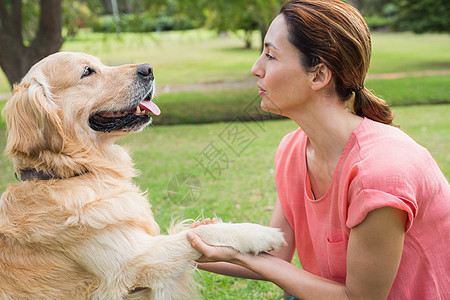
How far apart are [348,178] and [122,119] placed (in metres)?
1.62

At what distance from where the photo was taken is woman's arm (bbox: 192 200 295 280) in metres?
2.88

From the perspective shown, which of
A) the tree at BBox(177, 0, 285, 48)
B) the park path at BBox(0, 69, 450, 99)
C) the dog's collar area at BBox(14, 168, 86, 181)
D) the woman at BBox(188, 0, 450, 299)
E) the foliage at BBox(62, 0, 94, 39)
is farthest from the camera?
the park path at BBox(0, 69, 450, 99)

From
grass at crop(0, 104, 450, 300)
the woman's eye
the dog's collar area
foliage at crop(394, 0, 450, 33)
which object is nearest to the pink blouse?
the woman's eye

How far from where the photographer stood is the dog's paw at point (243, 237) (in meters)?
2.42

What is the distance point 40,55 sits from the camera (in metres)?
10.9

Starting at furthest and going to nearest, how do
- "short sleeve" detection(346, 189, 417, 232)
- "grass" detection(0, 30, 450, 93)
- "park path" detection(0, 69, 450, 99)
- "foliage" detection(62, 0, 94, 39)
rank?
"grass" detection(0, 30, 450, 93), "park path" detection(0, 69, 450, 99), "foliage" detection(62, 0, 94, 39), "short sleeve" detection(346, 189, 417, 232)

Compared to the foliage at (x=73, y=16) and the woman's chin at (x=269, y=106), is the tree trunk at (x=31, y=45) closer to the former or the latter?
the foliage at (x=73, y=16)

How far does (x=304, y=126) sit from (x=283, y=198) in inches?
22.3

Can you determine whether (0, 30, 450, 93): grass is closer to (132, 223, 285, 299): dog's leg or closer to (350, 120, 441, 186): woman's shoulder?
(132, 223, 285, 299): dog's leg

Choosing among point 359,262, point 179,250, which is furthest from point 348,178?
point 179,250

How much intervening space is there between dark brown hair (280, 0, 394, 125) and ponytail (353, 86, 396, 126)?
0.29ft

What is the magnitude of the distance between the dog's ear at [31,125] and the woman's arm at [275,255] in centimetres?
122

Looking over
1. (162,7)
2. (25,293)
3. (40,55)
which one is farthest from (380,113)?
(162,7)

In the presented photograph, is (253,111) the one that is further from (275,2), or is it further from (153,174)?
(153,174)
